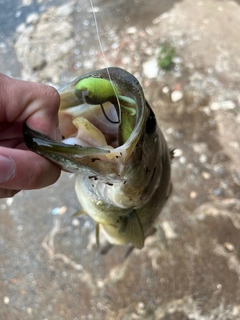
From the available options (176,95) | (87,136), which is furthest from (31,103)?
(176,95)

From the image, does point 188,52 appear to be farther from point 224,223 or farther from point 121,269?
point 121,269

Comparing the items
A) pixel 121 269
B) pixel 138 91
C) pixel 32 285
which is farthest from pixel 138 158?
pixel 32 285

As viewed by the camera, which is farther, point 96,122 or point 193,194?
point 193,194

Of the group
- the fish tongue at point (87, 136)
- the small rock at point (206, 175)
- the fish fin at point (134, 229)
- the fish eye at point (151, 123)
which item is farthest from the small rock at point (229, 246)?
the fish tongue at point (87, 136)

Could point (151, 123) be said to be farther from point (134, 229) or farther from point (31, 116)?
point (134, 229)

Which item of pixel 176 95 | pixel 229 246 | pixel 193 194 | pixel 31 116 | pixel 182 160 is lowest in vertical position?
pixel 229 246

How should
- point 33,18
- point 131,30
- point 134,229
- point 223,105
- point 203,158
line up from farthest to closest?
point 33,18
point 131,30
point 223,105
point 203,158
point 134,229
